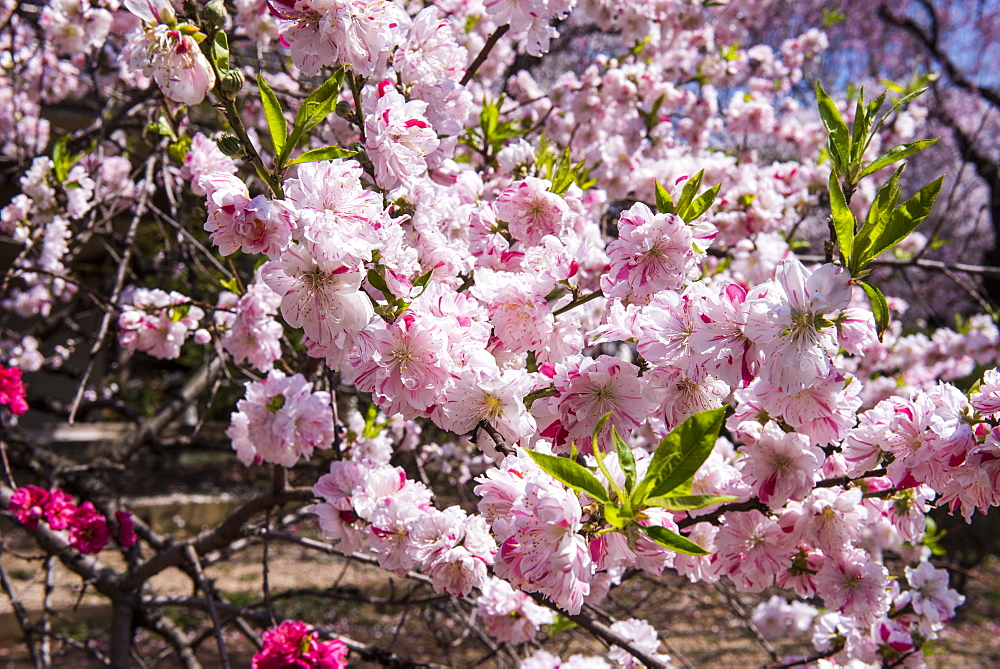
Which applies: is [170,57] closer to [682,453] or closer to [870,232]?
[682,453]

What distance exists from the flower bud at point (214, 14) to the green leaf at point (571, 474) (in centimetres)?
80

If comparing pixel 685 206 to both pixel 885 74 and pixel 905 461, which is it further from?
pixel 885 74

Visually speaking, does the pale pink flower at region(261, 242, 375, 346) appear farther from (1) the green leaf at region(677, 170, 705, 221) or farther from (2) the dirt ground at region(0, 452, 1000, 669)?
(2) the dirt ground at region(0, 452, 1000, 669)

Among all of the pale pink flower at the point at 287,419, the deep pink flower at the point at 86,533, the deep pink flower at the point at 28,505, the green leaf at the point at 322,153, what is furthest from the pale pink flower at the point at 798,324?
the deep pink flower at the point at 28,505

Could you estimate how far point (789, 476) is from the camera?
1.13 metres

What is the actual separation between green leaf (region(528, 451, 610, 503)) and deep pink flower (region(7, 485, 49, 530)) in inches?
79.4

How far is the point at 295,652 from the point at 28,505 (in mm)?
1196

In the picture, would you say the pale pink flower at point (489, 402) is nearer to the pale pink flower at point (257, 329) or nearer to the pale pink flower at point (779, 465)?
the pale pink flower at point (779, 465)

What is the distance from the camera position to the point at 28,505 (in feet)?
6.84

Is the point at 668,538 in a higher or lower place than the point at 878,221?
lower

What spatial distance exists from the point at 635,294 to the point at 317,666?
3.77 feet

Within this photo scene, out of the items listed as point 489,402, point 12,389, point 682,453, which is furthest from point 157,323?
point 682,453

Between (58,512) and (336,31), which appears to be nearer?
(336,31)

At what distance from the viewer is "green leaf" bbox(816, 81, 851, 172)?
1.03 meters
